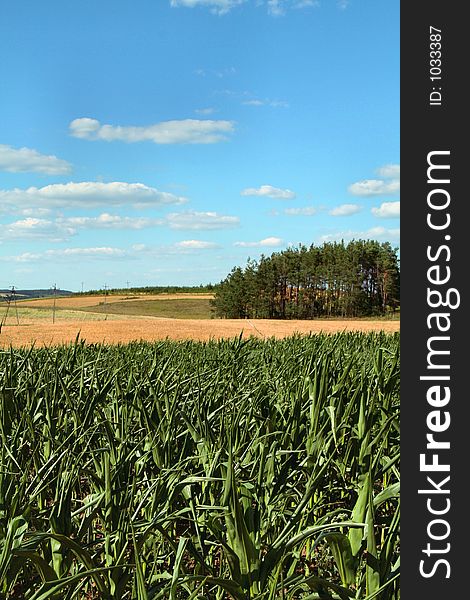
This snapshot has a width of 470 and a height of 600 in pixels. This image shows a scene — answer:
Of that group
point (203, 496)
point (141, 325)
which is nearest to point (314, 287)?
point (141, 325)

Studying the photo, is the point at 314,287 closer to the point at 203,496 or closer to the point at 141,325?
the point at 141,325

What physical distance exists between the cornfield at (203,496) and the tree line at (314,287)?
117 feet

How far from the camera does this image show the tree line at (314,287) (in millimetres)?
38750

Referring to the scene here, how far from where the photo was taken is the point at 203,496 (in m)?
1.90

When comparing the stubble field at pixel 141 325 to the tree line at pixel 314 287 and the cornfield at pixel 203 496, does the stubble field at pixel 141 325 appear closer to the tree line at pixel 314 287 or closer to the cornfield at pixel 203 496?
the cornfield at pixel 203 496

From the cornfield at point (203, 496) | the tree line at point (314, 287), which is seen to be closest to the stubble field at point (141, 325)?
the cornfield at point (203, 496)

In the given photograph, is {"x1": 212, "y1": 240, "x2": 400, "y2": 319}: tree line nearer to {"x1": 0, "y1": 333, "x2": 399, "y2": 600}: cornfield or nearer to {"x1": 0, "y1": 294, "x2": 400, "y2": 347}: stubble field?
{"x1": 0, "y1": 294, "x2": 400, "y2": 347}: stubble field

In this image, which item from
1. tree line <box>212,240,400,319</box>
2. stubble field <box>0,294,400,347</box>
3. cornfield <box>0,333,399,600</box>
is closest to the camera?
cornfield <box>0,333,399,600</box>

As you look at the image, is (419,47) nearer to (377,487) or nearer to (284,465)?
(284,465)

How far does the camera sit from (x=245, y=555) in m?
1.32

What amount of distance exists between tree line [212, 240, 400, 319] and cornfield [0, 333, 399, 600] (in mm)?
35782

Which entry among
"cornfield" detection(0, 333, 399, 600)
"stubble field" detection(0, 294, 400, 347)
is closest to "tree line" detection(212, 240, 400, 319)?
"stubble field" detection(0, 294, 400, 347)

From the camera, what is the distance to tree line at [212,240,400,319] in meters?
38.8

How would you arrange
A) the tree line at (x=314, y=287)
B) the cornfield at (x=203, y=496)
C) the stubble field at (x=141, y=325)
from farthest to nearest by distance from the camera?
the tree line at (x=314, y=287) < the stubble field at (x=141, y=325) < the cornfield at (x=203, y=496)
